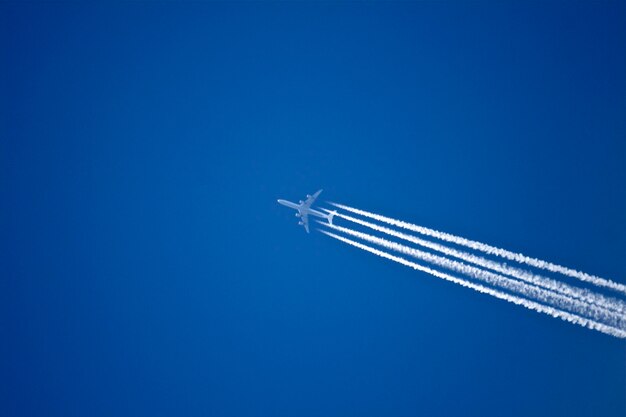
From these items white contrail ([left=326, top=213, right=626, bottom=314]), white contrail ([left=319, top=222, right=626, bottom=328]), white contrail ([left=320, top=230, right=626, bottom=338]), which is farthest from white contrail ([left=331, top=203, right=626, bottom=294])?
white contrail ([left=320, top=230, right=626, bottom=338])

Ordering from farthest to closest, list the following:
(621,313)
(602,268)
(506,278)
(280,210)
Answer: (280,210), (602,268), (506,278), (621,313)

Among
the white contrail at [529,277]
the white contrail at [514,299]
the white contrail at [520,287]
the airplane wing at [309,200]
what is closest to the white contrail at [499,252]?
the white contrail at [529,277]

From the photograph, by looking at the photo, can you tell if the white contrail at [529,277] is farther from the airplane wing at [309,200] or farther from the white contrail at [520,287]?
the airplane wing at [309,200]

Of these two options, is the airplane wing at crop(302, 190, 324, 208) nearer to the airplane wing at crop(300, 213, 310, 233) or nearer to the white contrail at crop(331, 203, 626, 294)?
the airplane wing at crop(300, 213, 310, 233)

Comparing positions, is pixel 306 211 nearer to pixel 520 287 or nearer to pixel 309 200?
pixel 309 200

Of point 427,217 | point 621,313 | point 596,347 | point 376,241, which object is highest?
point 427,217

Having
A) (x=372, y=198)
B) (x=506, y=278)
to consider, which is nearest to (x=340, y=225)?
(x=372, y=198)

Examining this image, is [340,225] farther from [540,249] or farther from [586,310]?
[586,310]
